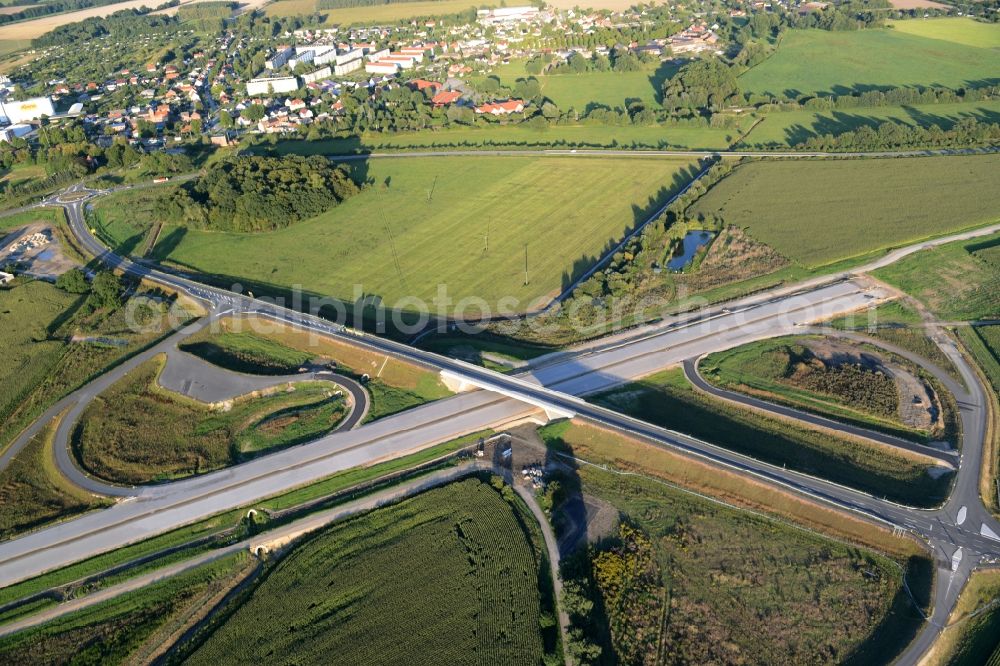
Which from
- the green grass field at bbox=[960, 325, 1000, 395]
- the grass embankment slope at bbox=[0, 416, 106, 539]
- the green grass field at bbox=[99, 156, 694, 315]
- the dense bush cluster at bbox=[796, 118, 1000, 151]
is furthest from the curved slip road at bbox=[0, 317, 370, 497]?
the dense bush cluster at bbox=[796, 118, 1000, 151]

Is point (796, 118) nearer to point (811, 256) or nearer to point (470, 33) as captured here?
point (811, 256)

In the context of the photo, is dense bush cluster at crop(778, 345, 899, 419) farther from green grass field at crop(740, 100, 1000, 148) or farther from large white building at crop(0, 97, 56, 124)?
large white building at crop(0, 97, 56, 124)

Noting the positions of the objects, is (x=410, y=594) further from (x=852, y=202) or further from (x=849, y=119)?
(x=849, y=119)

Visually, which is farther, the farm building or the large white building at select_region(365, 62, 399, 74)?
the large white building at select_region(365, 62, 399, 74)

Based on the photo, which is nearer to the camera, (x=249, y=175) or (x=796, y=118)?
(x=249, y=175)

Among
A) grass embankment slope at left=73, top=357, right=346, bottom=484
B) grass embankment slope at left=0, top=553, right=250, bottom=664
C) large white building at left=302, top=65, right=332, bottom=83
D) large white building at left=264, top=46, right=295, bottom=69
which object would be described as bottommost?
grass embankment slope at left=0, top=553, right=250, bottom=664

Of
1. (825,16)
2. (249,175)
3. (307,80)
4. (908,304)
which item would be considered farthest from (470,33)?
(908,304)
